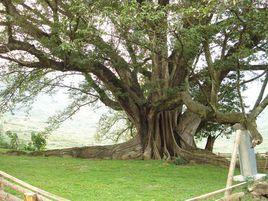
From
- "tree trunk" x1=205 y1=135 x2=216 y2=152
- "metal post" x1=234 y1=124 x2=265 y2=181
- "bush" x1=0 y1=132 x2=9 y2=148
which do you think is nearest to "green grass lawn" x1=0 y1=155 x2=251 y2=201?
"metal post" x1=234 y1=124 x2=265 y2=181

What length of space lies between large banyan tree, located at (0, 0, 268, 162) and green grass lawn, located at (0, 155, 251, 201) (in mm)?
1644

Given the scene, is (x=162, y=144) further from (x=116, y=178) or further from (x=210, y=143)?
(x=116, y=178)

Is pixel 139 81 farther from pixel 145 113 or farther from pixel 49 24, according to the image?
pixel 49 24

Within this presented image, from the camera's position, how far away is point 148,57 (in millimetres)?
15344

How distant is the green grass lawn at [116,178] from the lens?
9.22m

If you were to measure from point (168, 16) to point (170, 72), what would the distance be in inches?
213

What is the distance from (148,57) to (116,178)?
555cm

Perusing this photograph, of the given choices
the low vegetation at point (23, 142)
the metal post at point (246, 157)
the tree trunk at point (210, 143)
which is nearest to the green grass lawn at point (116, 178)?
the metal post at point (246, 157)

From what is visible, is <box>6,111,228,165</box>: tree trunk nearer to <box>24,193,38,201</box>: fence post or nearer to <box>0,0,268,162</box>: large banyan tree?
<box>0,0,268,162</box>: large banyan tree

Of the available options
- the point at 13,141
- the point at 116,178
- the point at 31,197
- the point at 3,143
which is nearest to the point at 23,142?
the point at 13,141

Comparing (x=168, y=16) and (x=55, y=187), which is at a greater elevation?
(x=168, y=16)

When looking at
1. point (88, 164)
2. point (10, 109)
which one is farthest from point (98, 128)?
point (88, 164)

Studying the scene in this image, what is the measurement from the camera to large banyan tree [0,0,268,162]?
9398 millimetres

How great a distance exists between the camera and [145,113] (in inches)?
619
